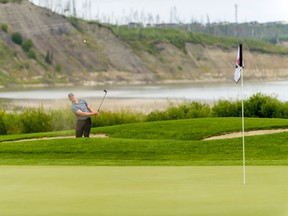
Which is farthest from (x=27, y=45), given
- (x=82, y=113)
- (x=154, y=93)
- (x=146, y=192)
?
(x=146, y=192)

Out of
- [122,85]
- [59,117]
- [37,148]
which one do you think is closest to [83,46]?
[122,85]

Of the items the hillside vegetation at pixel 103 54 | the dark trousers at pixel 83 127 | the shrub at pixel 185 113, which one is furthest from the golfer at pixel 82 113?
the hillside vegetation at pixel 103 54

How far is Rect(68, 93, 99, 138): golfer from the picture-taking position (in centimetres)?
2473

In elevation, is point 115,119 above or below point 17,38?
below

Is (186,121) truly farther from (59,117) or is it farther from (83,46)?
(83,46)

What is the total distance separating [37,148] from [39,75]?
4718 inches

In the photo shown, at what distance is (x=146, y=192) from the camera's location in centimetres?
1328

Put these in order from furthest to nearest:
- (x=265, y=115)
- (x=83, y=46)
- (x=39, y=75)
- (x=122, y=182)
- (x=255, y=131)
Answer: (x=83, y=46), (x=39, y=75), (x=265, y=115), (x=255, y=131), (x=122, y=182)

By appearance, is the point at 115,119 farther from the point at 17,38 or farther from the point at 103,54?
the point at 103,54

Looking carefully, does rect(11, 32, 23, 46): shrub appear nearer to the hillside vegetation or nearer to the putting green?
the hillside vegetation

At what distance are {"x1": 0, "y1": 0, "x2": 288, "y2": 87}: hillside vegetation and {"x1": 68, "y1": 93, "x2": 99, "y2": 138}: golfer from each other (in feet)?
352

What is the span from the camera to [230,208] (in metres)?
11.6

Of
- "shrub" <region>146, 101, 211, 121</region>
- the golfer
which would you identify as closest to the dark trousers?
the golfer

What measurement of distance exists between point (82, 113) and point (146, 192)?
11833 mm
